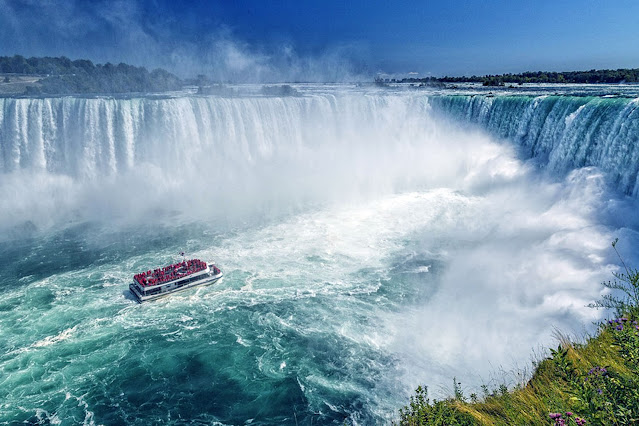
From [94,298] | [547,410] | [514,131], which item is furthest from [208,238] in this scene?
[514,131]

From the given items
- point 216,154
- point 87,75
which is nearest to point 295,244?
point 216,154

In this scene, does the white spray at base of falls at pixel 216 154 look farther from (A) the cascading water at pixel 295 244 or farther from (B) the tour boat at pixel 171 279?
(B) the tour boat at pixel 171 279

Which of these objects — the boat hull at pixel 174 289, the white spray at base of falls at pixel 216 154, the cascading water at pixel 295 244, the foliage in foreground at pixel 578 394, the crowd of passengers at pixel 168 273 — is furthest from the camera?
the white spray at base of falls at pixel 216 154

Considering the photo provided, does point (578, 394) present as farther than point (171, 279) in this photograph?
No

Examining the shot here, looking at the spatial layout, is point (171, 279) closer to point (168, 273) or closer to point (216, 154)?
point (168, 273)

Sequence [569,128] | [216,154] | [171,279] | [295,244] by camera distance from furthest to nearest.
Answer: [216,154]
[569,128]
[295,244]
[171,279]

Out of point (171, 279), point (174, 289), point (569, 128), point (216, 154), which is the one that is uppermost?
point (569, 128)

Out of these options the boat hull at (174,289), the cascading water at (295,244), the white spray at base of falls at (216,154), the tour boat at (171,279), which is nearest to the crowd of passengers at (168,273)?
the tour boat at (171,279)
